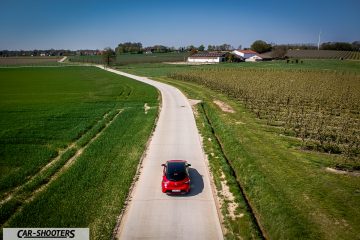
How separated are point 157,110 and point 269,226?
23007 mm

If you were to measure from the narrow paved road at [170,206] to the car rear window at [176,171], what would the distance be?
95cm

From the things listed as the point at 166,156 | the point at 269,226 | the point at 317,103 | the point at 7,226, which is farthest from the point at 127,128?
the point at 317,103

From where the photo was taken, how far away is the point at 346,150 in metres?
19.4

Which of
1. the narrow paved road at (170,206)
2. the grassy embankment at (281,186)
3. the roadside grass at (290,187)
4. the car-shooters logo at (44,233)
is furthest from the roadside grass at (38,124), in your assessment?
the roadside grass at (290,187)

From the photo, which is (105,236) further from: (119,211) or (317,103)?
(317,103)

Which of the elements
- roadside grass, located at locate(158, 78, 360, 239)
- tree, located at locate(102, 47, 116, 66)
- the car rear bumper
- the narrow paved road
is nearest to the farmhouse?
tree, located at locate(102, 47, 116, 66)

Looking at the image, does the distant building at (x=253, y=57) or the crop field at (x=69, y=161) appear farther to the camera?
the distant building at (x=253, y=57)

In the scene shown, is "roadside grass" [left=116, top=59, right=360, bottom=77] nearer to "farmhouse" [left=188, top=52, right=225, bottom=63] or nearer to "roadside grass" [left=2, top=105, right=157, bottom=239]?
"farmhouse" [left=188, top=52, right=225, bottom=63]

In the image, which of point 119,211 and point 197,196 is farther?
point 197,196

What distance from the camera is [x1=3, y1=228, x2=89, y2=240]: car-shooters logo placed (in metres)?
11.8

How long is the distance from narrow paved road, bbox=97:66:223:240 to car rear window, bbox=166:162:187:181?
0.95m

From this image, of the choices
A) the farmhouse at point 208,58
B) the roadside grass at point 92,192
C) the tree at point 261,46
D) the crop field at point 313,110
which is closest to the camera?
the roadside grass at point 92,192

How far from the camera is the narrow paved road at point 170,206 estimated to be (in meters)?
11.9

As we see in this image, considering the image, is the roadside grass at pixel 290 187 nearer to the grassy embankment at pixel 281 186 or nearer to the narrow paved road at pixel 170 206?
the grassy embankment at pixel 281 186
